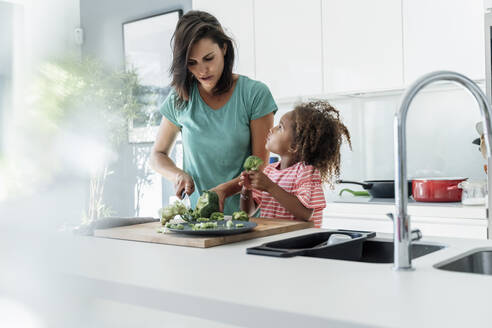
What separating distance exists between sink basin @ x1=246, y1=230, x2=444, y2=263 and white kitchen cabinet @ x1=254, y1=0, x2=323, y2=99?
1817 mm

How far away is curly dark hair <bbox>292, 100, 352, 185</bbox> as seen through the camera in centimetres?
191

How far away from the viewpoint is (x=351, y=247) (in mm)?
1291

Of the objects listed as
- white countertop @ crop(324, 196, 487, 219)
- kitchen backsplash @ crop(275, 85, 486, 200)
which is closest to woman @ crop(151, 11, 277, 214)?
white countertop @ crop(324, 196, 487, 219)

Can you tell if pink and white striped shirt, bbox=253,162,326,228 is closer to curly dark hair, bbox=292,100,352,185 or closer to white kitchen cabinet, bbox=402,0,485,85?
curly dark hair, bbox=292,100,352,185

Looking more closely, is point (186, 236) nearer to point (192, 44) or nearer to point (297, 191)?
point (297, 191)

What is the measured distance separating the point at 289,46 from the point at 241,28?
15.8 inches

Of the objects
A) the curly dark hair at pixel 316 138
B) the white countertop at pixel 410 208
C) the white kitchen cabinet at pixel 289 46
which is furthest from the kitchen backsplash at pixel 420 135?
the curly dark hair at pixel 316 138

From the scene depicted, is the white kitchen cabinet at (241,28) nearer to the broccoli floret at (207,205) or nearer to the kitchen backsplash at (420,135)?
the kitchen backsplash at (420,135)

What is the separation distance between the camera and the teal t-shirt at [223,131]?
1.97 m

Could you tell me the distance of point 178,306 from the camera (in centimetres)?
87

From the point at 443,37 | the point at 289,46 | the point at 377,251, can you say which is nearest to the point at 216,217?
the point at 377,251

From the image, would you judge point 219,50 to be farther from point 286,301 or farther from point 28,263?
point 286,301

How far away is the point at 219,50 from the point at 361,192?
58.6 inches

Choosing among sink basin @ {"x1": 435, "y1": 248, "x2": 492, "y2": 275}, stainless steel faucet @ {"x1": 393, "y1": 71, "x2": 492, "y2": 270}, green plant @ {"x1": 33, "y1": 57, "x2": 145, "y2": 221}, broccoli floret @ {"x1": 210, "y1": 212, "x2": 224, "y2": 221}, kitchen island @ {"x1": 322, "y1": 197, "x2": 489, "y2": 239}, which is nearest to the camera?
stainless steel faucet @ {"x1": 393, "y1": 71, "x2": 492, "y2": 270}
